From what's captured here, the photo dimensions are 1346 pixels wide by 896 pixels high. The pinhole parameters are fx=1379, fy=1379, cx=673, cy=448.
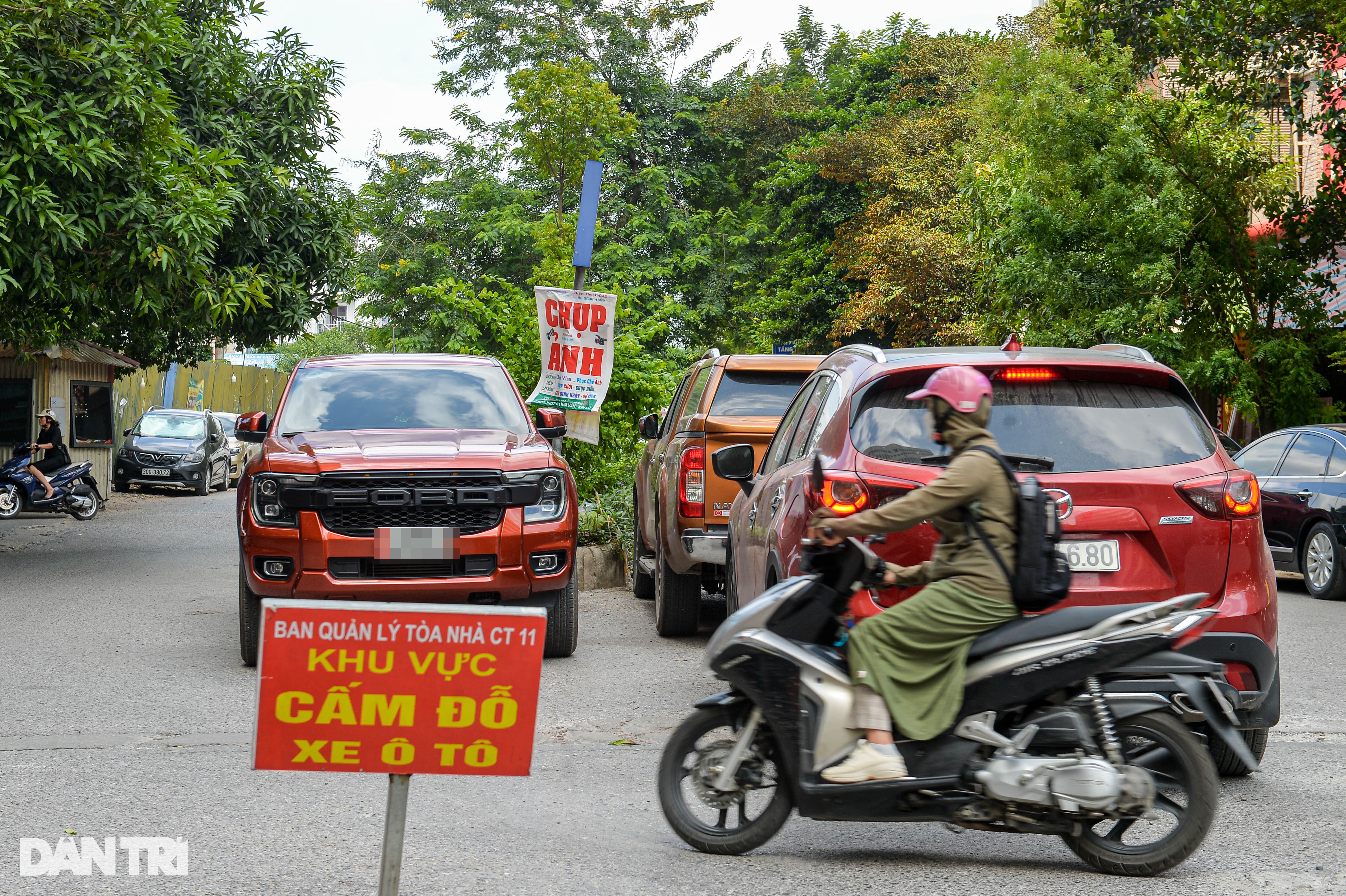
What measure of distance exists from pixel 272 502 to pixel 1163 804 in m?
5.36

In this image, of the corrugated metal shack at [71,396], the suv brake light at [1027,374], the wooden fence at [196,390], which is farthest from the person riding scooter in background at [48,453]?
the suv brake light at [1027,374]

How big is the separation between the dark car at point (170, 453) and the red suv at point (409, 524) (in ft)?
75.9

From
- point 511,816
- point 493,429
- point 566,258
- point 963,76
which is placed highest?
point 963,76

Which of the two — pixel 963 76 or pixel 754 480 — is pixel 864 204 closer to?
pixel 963 76

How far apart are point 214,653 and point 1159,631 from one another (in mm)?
6719

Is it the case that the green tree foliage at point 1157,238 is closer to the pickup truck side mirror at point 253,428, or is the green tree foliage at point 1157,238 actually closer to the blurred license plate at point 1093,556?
the pickup truck side mirror at point 253,428

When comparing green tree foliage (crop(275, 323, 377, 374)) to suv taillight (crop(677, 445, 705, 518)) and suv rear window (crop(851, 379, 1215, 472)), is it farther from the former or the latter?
suv rear window (crop(851, 379, 1215, 472))

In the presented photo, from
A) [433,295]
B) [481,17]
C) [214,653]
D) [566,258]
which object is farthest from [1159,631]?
[481,17]

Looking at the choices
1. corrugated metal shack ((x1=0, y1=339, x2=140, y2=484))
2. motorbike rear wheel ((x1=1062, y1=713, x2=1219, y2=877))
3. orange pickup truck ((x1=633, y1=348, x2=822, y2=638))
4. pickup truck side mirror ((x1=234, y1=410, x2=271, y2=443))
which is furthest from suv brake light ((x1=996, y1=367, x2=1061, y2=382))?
corrugated metal shack ((x1=0, y1=339, x2=140, y2=484))

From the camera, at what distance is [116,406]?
34219 millimetres

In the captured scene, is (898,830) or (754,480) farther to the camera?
(754,480)

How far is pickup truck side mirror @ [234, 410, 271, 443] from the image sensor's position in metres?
9.06

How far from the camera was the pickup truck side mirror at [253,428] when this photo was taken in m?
9.06

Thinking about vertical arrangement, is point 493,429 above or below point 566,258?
below
